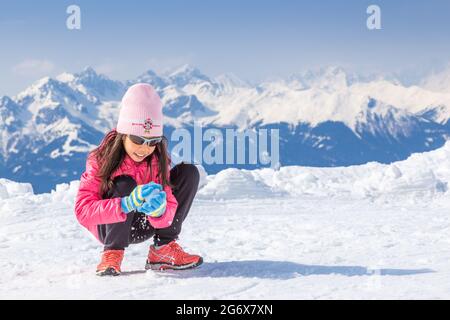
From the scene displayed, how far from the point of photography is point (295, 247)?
5.33 meters

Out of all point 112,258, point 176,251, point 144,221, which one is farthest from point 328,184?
point 112,258

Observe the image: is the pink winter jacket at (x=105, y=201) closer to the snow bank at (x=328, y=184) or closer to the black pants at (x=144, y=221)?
the black pants at (x=144, y=221)

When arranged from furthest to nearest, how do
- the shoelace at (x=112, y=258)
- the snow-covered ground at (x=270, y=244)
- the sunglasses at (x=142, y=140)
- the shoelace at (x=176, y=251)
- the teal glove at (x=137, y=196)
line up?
the shoelace at (x=176, y=251) < the shoelace at (x=112, y=258) < the sunglasses at (x=142, y=140) < the snow-covered ground at (x=270, y=244) < the teal glove at (x=137, y=196)

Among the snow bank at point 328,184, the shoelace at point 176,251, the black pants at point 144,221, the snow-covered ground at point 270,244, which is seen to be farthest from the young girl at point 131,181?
the snow bank at point 328,184

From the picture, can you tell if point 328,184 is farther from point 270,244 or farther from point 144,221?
point 144,221

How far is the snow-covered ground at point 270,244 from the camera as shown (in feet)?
11.8

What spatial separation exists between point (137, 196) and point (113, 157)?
1.42 ft

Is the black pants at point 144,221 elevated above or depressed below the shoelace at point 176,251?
above

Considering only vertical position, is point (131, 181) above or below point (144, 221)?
above

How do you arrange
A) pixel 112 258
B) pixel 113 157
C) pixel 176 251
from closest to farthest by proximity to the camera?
pixel 113 157
pixel 112 258
pixel 176 251

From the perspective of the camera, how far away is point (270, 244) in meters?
5.53

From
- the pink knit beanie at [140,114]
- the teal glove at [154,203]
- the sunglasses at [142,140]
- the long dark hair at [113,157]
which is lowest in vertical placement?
the teal glove at [154,203]

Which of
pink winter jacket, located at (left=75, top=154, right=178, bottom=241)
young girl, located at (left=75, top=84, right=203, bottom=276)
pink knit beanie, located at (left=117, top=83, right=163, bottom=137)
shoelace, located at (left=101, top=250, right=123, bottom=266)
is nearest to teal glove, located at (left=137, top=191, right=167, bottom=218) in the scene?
young girl, located at (left=75, top=84, right=203, bottom=276)

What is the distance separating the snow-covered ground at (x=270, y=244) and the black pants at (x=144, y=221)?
25cm
